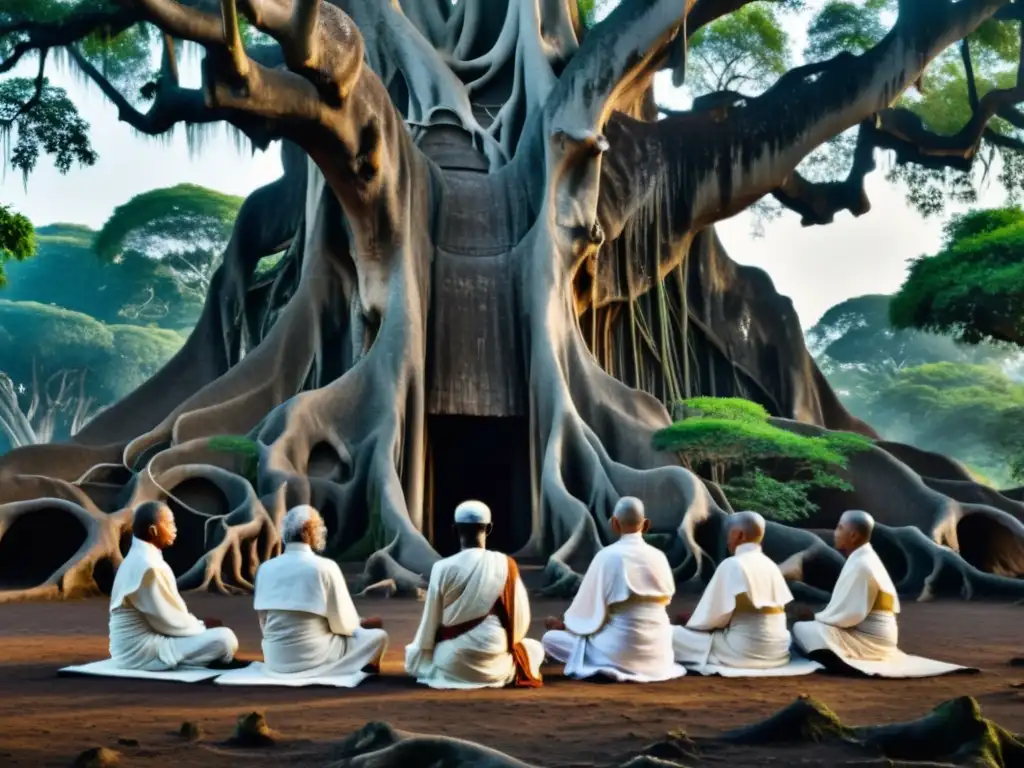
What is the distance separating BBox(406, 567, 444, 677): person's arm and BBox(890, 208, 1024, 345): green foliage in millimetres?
12772

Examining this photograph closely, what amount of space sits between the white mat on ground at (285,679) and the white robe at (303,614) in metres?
0.02

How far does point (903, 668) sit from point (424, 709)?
3081 mm

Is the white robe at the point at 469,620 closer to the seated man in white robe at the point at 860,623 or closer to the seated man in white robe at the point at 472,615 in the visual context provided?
the seated man in white robe at the point at 472,615

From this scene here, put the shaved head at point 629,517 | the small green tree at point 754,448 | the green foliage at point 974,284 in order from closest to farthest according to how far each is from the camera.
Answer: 1. the shaved head at point 629,517
2. the small green tree at point 754,448
3. the green foliage at point 974,284

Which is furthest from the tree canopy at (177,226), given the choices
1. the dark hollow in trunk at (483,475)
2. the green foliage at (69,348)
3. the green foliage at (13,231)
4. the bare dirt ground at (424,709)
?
the bare dirt ground at (424,709)

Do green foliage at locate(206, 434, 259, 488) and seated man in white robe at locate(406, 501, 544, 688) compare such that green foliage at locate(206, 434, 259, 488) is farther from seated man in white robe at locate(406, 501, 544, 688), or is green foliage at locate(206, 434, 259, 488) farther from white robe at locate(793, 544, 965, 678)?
white robe at locate(793, 544, 965, 678)

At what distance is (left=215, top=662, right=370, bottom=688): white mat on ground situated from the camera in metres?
7.56

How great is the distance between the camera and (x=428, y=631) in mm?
7637

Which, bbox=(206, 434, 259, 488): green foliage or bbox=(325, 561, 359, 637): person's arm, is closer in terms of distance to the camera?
bbox=(325, 561, 359, 637): person's arm

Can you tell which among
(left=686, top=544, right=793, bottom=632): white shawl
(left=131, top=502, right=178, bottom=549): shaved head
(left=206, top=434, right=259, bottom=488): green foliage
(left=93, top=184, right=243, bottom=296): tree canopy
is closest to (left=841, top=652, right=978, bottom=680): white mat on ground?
(left=686, top=544, right=793, bottom=632): white shawl

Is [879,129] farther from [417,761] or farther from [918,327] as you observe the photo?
[417,761]

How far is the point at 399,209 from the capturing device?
52.6 feet

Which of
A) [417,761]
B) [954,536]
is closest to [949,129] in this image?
[954,536]

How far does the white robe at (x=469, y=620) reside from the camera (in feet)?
24.7
